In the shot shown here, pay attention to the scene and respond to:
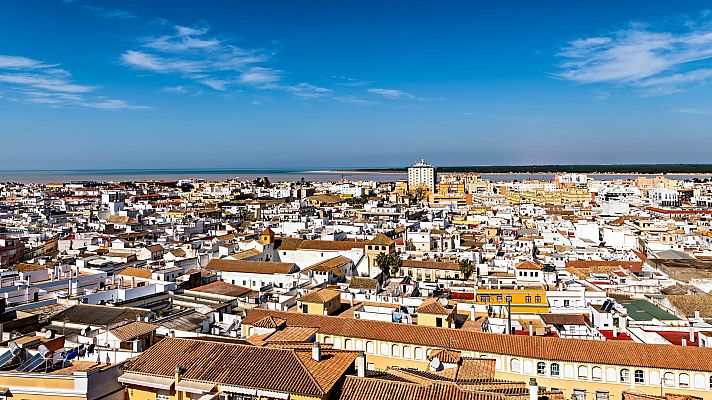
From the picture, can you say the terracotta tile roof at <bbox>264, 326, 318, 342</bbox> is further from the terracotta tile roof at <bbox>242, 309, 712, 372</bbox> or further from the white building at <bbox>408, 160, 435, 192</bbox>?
the white building at <bbox>408, 160, 435, 192</bbox>

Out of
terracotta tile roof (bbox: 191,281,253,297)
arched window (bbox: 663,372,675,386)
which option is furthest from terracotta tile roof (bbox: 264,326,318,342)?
terracotta tile roof (bbox: 191,281,253,297)

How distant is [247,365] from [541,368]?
32.6ft

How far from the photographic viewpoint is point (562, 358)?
1730 centimetres

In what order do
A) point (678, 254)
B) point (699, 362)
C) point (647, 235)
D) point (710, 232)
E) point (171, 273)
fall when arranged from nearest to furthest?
1. point (699, 362)
2. point (171, 273)
3. point (678, 254)
4. point (647, 235)
5. point (710, 232)

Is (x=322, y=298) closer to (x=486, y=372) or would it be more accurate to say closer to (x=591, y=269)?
(x=486, y=372)

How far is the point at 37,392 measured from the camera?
37.3 feet

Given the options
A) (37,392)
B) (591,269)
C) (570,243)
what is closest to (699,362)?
(37,392)

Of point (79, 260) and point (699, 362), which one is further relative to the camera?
point (79, 260)

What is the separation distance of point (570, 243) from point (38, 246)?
44911 mm

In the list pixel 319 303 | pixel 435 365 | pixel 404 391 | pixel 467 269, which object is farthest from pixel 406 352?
pixel 467 269

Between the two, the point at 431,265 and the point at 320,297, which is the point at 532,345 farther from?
the point at 431,265

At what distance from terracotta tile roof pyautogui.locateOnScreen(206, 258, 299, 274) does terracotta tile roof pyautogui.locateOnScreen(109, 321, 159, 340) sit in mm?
16598

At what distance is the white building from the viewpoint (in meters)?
150

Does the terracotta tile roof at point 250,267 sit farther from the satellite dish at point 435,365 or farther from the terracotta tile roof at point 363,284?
the satellite dish at point 435,365
